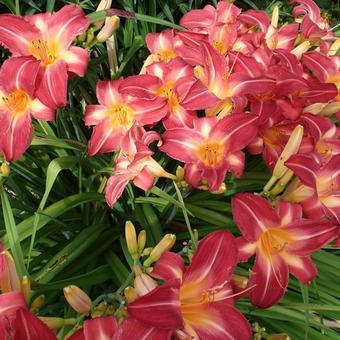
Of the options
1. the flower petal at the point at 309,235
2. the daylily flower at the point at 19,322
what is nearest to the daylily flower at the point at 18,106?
the daylily flower at the point at 19,322

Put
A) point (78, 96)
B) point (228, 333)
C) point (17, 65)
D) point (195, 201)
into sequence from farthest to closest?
point (78, 96) < point (195, 201) < point (17, 65) < point (228, 333)

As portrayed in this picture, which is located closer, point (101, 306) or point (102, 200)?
point (101, 306)

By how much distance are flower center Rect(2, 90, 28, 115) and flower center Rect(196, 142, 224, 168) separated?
0.40 m

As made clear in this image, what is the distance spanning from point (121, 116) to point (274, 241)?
485 mm

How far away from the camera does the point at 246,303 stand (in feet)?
3.95

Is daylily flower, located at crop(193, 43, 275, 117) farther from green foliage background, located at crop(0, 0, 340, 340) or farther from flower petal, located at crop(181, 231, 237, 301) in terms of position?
flower petal, located at crop(181, 231, 237, 301)

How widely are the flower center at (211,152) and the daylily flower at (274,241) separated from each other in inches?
6.3

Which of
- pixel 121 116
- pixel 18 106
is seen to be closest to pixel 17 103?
pixel 18 106

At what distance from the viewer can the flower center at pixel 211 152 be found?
1.11 metres

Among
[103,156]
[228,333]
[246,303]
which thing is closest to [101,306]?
[228,333]

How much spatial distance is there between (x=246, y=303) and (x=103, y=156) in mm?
550

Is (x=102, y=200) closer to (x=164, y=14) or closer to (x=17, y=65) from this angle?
(x=17, y=65)

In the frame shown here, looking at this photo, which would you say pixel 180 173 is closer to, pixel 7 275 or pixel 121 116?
pixel 121 116

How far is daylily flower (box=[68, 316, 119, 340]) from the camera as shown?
0.75m
